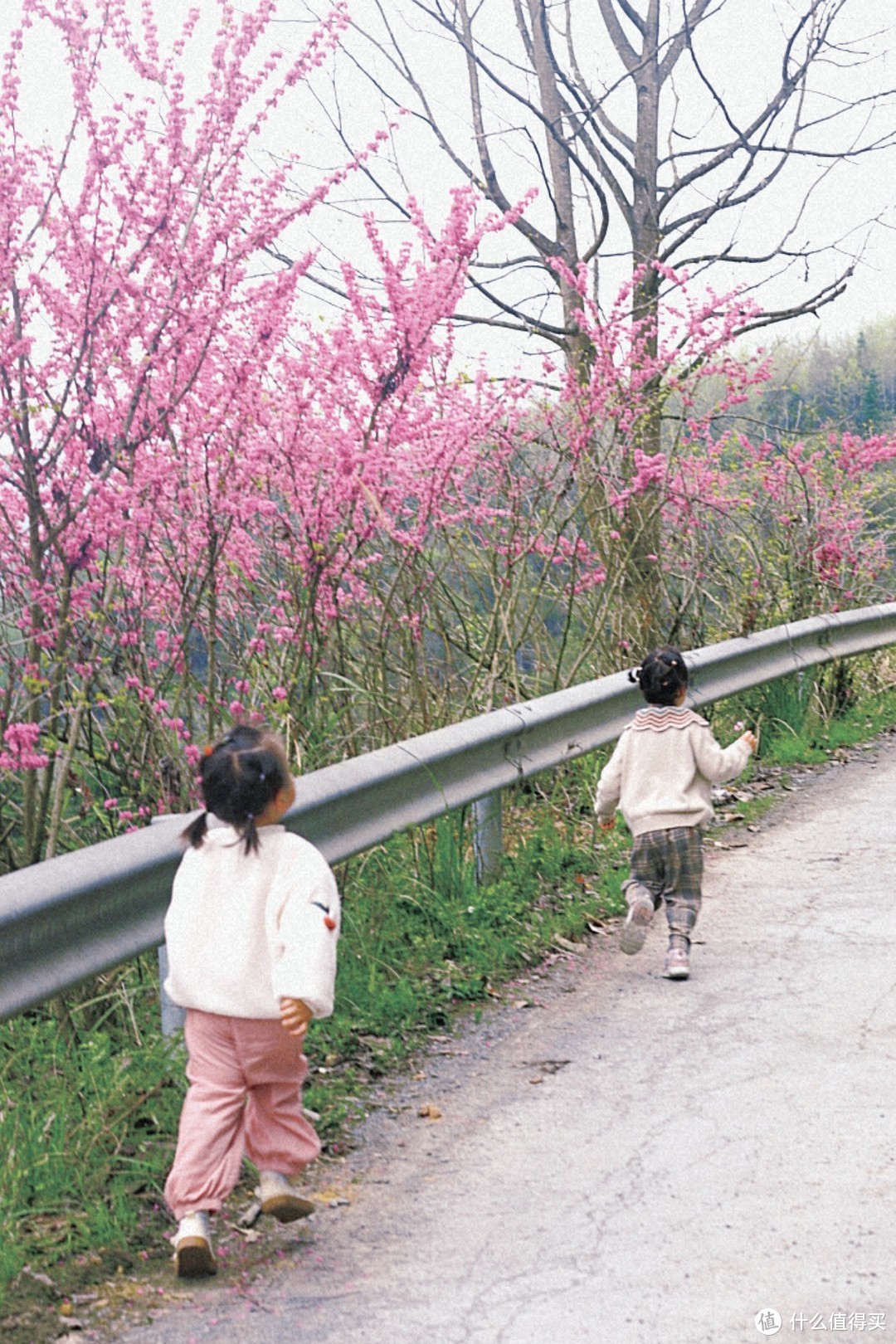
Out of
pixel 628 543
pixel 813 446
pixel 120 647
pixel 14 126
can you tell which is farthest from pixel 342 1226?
pixel 813 446

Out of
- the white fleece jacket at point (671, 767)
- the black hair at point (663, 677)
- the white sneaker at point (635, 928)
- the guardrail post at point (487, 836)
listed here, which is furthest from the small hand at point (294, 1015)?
the guardrail post at point (487, 836)

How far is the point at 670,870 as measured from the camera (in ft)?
19.4

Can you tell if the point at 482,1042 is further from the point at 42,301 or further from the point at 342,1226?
the point at 42,301

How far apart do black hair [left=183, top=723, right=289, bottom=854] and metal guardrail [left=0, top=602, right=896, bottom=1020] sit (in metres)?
0.38

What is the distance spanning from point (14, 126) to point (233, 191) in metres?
0.76

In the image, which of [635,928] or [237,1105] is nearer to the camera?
[237,1105]

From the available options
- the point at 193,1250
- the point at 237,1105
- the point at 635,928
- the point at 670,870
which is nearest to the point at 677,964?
the point at 635,928

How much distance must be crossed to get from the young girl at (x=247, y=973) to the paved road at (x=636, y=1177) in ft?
0.77

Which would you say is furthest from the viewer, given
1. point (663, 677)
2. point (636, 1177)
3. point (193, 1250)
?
point (663, 677)

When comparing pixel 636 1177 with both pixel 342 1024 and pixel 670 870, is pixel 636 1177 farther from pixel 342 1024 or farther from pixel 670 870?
pixel 670 870

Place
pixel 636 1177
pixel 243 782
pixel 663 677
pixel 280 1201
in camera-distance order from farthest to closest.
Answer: pixel 663 677 < pixel 636 1177 < pixel 243 782 < pixel 280 1201

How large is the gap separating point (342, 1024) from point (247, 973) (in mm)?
1421

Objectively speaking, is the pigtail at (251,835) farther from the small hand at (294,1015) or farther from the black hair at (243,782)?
the small hand at (294,1015)

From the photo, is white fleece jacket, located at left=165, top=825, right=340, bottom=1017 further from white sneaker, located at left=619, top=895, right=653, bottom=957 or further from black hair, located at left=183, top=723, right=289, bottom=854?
white sneaker, located at left=619, top=895, right=653, bottom=957
